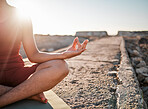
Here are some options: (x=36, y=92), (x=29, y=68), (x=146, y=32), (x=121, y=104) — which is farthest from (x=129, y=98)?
(x=146, y=32)

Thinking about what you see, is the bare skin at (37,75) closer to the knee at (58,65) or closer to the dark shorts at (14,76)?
the knee at (58,65)

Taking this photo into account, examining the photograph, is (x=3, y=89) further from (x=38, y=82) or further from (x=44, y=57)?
(x=44, y=57)

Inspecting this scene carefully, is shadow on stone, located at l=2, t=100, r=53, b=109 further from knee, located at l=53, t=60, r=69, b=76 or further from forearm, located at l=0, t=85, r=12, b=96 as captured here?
knee, located at l=53, t=60, r=69, b=76

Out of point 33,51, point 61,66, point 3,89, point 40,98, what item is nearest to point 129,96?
point 61,66

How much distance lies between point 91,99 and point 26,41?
92 cm

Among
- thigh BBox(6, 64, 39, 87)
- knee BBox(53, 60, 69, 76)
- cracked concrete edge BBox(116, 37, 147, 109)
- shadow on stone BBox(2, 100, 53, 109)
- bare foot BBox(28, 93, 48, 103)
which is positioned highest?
knee BBox(53, 60, 69, 76)

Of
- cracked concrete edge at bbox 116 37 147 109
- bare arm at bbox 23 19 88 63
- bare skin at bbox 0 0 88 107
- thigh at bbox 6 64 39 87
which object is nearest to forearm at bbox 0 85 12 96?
bare skin at bbox 0 0 88 107

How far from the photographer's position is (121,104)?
1379 mm

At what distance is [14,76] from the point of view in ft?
4.37

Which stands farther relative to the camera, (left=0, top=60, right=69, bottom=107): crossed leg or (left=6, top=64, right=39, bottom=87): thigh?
(left=6, top=64, right=39, bottom=87): thigh

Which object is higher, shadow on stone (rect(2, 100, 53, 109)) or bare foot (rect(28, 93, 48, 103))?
bare foot (rect(28, 93, 48, 103))

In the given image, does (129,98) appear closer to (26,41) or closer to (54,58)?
(54,58)

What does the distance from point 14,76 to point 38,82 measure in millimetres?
274

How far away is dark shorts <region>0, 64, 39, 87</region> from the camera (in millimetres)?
1319
